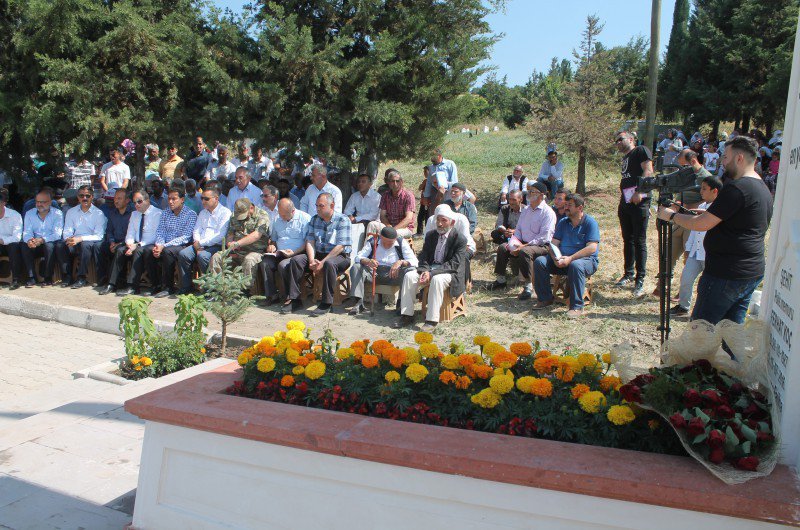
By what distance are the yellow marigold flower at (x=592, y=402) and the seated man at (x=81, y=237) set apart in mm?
8938

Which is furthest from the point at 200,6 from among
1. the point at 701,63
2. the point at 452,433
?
the point at 701,63

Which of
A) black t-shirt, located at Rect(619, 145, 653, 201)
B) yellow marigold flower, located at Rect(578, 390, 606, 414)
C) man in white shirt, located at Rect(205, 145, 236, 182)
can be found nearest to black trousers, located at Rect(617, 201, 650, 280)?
black t-shirt, located at Rect(619, 145, 653, 201)

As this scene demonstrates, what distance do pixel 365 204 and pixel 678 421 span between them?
26.0 ft

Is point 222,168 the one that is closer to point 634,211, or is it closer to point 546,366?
point 634,211

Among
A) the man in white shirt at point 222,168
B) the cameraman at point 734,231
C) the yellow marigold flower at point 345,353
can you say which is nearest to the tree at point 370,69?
the man in white shirt at point 222,168

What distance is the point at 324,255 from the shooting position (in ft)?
28.5

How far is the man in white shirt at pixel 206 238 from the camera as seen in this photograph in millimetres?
9242

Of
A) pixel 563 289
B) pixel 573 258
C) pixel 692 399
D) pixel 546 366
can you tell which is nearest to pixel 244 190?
pixel 563 289

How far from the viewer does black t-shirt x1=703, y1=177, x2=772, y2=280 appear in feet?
14.0

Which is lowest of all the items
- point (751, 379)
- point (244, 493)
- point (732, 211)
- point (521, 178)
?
point (244, 493)

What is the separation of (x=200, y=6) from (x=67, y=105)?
9.59 feet

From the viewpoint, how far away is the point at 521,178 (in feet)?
38.3

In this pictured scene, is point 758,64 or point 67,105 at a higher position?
point 758,64

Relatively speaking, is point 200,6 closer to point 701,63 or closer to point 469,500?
point 469,500
